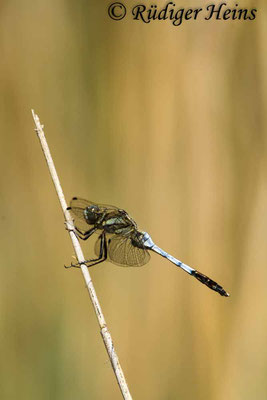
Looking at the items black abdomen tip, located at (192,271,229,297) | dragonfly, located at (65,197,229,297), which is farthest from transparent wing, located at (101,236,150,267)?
black abdomen tip, located at (192,271,229,297)

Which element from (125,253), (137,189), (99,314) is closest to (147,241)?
(125,253)

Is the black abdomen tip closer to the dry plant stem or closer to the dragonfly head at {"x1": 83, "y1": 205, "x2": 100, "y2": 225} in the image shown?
the dragonfly head at {"x1": 83, "y1": 205, "x2": 100, "y2": 225}

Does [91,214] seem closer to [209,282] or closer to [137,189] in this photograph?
[137,189]

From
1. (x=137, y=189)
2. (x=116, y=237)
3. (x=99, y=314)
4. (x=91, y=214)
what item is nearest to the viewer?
(x=99, y=314)

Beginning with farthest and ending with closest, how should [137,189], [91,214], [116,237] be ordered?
1. [137,189]
2. [116,237]
3. [91,214]

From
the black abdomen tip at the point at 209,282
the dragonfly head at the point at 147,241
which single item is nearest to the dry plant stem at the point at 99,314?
the dragonfly head at the point at 147,241

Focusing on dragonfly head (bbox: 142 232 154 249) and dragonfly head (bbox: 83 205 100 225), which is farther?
dragonfly head (bbox: 142 232 154 249)
